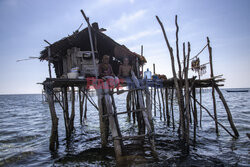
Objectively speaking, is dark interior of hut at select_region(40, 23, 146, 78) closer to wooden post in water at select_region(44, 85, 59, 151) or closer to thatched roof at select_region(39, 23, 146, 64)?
thatched roof at select_region(39, 23, 146, 64)

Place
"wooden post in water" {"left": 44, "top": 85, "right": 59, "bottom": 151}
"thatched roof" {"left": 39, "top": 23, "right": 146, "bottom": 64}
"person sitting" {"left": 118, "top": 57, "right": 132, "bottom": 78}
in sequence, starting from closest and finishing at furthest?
1. "wooden post in water" {"left": 44, "top": 85, "right": 59, "bottom": 151}
2. "thatched roof" {"left": 39, "top": 23, "right": 146, "bottom": 64}
3. "person sitting" {"left": 118, "top": 57, "right": 132, "bottom": 78}

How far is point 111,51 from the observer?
427 inches

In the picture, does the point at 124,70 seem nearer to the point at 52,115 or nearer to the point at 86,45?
the point at 86,45

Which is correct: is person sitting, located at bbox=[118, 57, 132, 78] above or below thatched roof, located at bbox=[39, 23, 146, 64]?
below

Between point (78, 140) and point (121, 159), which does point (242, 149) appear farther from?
point (78, 140)

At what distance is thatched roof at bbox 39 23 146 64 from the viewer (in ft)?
28.0

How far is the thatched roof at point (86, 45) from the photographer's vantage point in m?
8.54

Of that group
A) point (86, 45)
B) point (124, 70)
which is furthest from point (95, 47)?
point (124, 70)

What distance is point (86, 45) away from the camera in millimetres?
9789

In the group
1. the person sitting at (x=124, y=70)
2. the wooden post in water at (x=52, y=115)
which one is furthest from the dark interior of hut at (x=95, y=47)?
the wooden post in water at (x=52, y=115)

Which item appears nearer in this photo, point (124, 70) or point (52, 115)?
point (52, 115)

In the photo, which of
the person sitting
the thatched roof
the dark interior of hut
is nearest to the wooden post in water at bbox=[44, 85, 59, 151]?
the dark interior of hut

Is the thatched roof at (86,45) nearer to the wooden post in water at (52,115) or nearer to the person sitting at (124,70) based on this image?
the person sitting at (124,70)

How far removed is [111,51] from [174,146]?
735 cm
